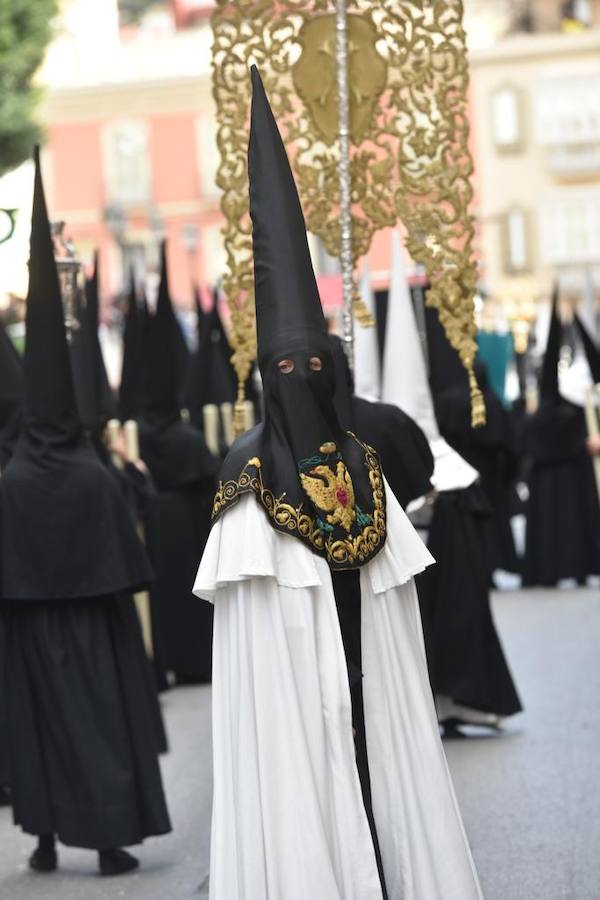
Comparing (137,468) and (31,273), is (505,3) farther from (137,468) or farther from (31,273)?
(31,273)

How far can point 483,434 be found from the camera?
15.0 m

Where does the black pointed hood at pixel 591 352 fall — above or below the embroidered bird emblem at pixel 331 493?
below

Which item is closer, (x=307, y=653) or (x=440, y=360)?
(x=307, y=653)

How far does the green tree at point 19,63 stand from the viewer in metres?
27.2

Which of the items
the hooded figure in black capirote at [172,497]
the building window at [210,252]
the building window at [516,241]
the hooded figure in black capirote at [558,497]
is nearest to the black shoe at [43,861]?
the hooded figure in black capirote at [172,497]

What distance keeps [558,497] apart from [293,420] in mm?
11487

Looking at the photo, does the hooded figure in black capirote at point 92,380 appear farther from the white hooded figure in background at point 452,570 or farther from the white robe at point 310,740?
the white robe at point 310,740

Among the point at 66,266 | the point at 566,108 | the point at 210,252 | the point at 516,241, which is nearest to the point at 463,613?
the point at 66,266

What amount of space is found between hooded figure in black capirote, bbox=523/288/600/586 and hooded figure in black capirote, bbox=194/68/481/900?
10.7 meters

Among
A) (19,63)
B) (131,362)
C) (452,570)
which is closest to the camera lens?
(452,570)

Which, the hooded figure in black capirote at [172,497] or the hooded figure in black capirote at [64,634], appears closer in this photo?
the hooded figure in black capirote at [64,634]

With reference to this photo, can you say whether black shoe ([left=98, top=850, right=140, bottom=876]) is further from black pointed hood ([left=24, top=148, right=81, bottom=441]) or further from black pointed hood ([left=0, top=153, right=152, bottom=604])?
black pointed hood ([left=24, top=148, right=81, bottom=441])

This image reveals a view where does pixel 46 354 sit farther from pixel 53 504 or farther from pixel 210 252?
pixel 210 252

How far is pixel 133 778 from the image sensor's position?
24.6 ft
